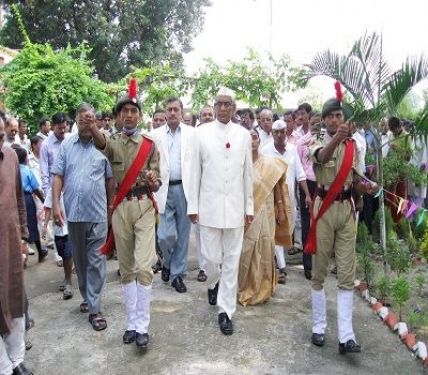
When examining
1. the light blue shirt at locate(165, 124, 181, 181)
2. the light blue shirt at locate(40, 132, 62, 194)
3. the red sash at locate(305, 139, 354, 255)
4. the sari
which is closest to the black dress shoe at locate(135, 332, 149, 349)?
the sari

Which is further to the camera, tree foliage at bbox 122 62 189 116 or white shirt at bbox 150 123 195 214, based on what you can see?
tree foliage at bbox 122 62 189 116

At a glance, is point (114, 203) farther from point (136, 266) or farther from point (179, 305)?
point (179, 305)

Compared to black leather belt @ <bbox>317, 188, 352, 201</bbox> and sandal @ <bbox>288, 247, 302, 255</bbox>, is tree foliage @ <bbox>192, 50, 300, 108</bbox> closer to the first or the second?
sandal @ <bbox>288, 247, 302, 255</bbox>

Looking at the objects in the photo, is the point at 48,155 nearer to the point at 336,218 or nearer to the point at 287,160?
the point at 287,160

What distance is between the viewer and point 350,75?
526cm

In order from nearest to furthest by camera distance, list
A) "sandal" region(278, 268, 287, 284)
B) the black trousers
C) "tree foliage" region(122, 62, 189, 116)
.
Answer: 1. "sandal" region(278, 268, 287, 284)
2. the black trousers
3. "tree foliage" region(122, 62, 189, 116)

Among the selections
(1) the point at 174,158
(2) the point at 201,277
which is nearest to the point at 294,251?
(2) the point at 201,277

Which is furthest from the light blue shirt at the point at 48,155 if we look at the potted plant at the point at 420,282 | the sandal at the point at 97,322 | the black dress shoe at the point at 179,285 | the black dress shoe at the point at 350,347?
the potted plant at the point at 420,282

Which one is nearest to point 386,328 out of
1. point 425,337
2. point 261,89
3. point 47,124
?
point 425,337

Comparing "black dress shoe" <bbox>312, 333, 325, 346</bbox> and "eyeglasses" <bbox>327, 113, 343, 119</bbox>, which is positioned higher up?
"eyeglasses" <bbox>327, 113, 343, 119</bbox>

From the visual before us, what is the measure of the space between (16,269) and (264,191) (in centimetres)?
264

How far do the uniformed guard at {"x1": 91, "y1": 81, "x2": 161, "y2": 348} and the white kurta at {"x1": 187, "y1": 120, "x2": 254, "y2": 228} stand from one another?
48cm

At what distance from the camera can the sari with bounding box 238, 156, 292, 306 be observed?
5.03 m

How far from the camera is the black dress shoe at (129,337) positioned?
4.05 meters
